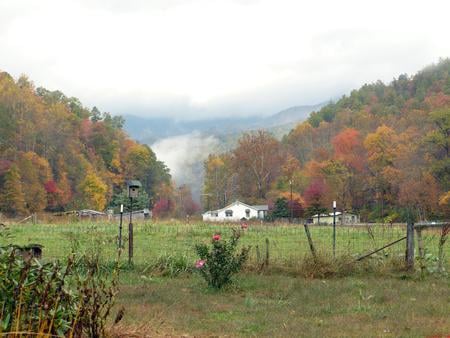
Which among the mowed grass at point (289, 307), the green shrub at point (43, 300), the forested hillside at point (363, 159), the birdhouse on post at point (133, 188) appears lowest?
the mowed grass at point (289, 307)

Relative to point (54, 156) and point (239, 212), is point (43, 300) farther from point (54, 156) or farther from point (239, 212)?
point (239, 212)

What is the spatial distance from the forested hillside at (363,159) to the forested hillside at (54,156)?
55.5 ft

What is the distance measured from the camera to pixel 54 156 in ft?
247

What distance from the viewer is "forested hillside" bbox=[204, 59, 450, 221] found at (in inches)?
2325

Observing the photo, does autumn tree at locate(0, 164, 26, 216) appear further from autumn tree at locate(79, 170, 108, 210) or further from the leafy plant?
the leafy plant

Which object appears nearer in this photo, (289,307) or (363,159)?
(289,307)

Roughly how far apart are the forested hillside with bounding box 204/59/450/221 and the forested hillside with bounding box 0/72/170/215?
1691 centimetres

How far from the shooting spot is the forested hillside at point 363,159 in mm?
59062

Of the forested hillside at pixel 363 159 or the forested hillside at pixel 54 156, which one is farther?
the forested hillside at pixel 54 156

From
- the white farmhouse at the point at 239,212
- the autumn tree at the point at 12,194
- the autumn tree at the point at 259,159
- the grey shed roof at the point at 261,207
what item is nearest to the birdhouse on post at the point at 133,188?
the autumn tree at the point at 12,194

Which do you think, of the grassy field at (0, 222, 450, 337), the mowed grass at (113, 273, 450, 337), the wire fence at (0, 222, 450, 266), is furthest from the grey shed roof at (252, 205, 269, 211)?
the mowed grass at (113, 273, 450, 337)

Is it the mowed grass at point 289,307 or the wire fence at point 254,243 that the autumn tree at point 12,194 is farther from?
the mowed grass at point 289,307

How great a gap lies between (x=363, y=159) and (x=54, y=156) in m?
40.1

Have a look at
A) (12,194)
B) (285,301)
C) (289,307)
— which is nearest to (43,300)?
(289,307)
